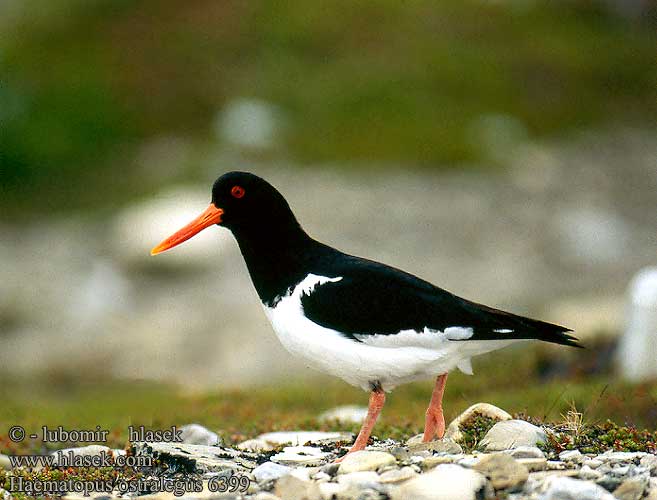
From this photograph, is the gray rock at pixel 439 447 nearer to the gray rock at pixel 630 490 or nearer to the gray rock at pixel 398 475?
the gray rock at pixel 398 475

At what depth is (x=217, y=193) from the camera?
852cm

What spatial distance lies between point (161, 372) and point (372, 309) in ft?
45.1

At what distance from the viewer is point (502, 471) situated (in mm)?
6504

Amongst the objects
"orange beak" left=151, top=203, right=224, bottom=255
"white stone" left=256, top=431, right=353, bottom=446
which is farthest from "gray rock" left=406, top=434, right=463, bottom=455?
"orange beak" left=151, top=203, right=224, bottom=255

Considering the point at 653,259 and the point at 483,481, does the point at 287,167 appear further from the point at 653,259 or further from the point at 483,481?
the point at 483,481

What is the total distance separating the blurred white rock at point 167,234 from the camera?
23859 millimetres

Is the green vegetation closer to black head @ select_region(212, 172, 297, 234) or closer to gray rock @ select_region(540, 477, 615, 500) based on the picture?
black head @ select_region(212, 172, 297, 234)

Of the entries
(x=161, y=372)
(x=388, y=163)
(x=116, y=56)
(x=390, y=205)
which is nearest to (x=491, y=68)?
(x=388, y=163)

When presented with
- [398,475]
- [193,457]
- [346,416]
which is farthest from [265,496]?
[346,416]

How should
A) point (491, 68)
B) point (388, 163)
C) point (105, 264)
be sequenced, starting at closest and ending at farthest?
point (105, 264) → point (388, 163) → point (491, 68)

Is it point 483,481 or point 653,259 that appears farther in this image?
point 653,259

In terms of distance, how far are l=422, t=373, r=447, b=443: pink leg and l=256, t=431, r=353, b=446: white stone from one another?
1001 millimetres

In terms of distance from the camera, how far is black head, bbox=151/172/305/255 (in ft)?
27.4

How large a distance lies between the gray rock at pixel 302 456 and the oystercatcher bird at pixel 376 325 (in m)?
0.35
